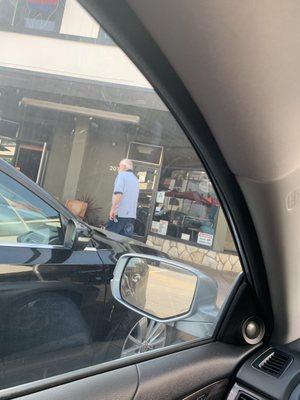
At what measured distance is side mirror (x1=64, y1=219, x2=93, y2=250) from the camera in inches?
107

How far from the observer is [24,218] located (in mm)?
2547

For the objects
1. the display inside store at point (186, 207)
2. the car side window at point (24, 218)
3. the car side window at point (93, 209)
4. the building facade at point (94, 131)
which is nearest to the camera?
the building facade at point (94, 131)

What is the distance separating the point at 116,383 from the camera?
1.68 m

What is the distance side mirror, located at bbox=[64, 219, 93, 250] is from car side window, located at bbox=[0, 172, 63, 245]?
5 centimetres

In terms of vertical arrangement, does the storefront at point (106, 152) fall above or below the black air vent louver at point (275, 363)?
above

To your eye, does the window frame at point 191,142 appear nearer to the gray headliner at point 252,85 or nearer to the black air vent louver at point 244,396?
the gray headliner at point 252,85

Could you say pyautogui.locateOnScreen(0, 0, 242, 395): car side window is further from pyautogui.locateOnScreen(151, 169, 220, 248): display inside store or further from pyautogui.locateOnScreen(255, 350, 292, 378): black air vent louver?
pyautogui.locateOnScreen(255, 350, 292, 378): black air vent louver

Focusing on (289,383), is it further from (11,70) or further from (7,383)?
(11,70)

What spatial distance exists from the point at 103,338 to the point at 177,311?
0.39 meters

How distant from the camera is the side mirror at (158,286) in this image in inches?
86.7

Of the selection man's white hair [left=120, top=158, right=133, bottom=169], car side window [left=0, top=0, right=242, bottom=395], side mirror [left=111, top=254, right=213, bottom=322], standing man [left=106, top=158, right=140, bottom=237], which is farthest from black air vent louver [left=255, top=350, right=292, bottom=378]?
man's white hair [left=120, top=158, right=133, bottom=169]

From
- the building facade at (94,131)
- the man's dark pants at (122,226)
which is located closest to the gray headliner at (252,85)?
the building facade at (94,131)

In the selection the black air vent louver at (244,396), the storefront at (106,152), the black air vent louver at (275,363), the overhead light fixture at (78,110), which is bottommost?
the black air vent louver at (244,396)

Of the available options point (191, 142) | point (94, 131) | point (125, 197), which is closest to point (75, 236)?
point (125, 197)
